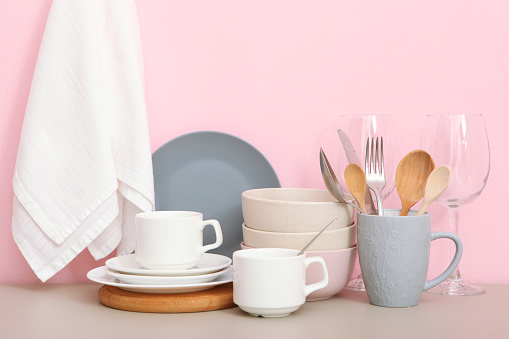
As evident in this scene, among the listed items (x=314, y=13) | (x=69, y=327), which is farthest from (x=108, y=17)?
(x=69, y=327)

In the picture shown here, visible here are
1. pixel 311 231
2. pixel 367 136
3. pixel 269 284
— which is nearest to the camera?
pixel 269 284

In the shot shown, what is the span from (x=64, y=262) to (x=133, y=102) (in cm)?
31

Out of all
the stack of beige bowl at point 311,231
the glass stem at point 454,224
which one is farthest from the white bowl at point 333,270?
the glass stem at point 454,224

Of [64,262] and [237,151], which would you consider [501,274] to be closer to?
[237,151]

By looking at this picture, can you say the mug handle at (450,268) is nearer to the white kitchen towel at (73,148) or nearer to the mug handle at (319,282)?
the mug handle at (319,282)

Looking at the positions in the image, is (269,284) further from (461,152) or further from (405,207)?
(461,152)

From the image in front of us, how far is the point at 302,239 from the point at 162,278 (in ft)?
0.74

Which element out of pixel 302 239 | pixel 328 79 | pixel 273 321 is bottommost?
pixel 273 321

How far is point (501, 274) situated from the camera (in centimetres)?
117

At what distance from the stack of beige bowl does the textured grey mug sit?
0.10ft

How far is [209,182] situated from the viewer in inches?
45.2

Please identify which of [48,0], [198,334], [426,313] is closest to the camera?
[198,334]

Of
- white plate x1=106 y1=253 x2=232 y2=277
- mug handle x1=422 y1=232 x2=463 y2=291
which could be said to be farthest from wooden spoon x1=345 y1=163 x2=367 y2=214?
white plate x1=106 y1=253 x2=232 y2=277

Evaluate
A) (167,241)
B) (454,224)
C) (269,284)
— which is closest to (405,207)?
(454,224)
